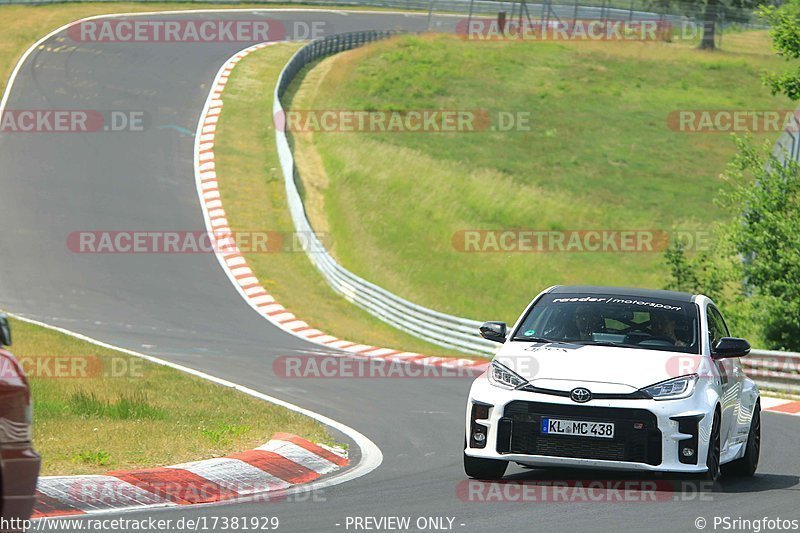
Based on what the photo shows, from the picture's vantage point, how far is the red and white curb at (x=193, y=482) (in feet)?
27.6

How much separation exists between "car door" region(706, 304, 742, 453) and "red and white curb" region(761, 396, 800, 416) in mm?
7008

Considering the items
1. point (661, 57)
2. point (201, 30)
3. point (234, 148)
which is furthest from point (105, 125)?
point (661, 57)

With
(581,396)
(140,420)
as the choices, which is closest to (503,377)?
(581,396)

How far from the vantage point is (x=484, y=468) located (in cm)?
1012

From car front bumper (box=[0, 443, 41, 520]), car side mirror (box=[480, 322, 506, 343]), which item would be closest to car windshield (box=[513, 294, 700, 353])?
car side mirror (box=[480, 322, 506, 343])

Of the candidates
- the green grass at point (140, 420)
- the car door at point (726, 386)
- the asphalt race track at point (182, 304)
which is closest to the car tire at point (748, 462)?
the asphalt race track at point (182, 304)

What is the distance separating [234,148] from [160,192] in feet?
21.5

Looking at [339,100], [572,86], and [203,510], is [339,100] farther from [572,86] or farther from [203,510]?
[203,510]

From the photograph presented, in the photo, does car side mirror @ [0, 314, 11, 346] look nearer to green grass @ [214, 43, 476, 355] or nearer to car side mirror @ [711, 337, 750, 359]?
car side mirror @ [711, 337, 750, 359]

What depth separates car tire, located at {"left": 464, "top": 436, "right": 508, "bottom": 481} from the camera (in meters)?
10.1

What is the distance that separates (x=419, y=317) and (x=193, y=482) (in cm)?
1943

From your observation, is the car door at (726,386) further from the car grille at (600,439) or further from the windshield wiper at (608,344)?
the car grille at (600,439)

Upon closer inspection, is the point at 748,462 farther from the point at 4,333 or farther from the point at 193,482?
the point at 4,333

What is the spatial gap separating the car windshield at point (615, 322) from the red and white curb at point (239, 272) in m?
11.2
